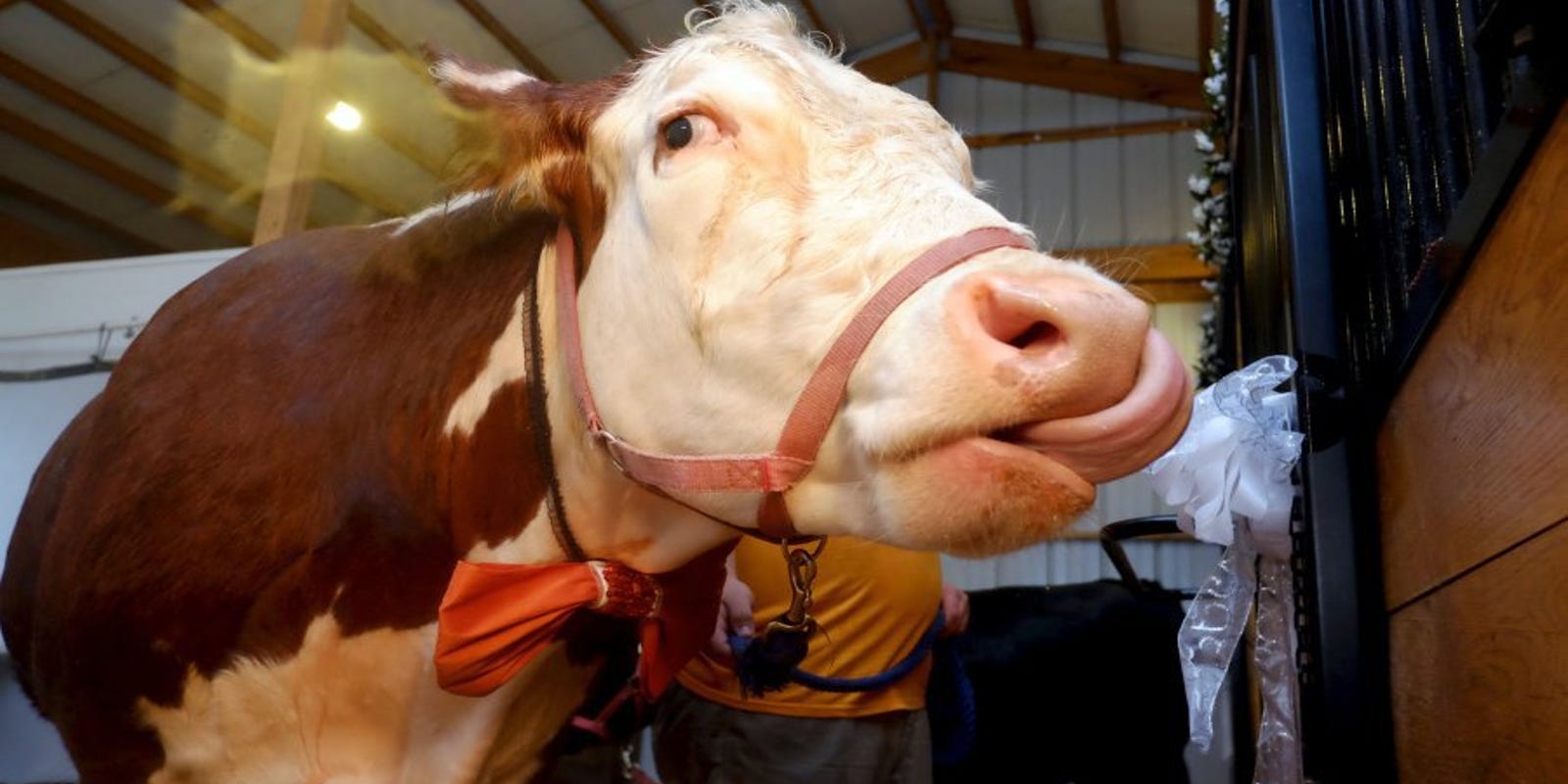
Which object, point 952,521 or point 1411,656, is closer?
point 952,521

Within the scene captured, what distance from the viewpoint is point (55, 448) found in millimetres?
2174

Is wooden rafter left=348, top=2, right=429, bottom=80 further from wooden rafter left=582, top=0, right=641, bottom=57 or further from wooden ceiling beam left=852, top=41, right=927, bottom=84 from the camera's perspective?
wooden ceiling beam left=852, top=41, right=927, bottom=84

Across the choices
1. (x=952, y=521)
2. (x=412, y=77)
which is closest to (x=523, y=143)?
(x=952, y=521)

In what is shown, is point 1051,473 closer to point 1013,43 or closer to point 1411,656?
point 1411,656

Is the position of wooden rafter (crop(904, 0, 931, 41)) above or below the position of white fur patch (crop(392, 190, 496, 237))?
above

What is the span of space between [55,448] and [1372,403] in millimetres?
2384

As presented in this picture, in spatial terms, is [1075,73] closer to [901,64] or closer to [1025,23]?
[1025,23]

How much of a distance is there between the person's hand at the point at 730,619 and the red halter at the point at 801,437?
0.82 metres

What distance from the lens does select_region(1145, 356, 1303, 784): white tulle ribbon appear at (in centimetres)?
132

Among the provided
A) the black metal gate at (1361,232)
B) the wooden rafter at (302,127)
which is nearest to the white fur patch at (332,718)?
the black metal gate at (1361,232)

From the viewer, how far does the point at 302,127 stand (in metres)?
3.76

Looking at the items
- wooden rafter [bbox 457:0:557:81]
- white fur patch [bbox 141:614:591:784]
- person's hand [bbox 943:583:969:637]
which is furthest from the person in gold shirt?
wooden rafter [bbox 457:0:557:81]

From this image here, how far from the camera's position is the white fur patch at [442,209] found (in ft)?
5.81

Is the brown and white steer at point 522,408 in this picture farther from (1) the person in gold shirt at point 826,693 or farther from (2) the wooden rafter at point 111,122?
(2) the wooden rafter at point 111,122
